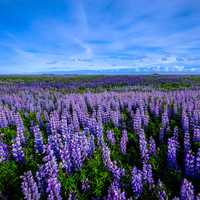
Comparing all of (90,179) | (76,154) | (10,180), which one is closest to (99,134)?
(76,154)

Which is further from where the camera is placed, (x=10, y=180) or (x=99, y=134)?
(x=99, y=134)

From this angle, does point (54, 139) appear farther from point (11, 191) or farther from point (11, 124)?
point (11, 124)

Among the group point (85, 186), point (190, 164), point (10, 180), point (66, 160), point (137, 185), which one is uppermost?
point (66, 160)

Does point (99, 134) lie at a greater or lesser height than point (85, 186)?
greater

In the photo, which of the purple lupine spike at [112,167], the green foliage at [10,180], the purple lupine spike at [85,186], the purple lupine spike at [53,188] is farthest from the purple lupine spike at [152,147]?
the green foliage at [10,180]

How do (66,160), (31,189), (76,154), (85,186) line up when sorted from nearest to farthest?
1. (31,189)
2. (85,186)
3. (66,160)
4. (76,154)

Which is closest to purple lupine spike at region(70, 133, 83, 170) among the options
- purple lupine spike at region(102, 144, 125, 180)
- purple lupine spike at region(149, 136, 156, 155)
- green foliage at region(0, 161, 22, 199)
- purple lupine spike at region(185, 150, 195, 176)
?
purple lupine spike at region(102, 144, 125, 180)

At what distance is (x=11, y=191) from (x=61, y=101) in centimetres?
1077

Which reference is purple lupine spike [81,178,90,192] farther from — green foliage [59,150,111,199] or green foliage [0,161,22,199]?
green foliage [0,161,22,199]

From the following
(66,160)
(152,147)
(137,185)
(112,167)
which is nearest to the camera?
(137,185)

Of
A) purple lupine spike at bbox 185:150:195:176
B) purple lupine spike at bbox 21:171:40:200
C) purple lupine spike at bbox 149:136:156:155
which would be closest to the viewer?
purple lupine spike at bbox 21:171:40:200

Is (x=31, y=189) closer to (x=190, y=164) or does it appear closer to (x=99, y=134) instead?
(x=190, y=164)

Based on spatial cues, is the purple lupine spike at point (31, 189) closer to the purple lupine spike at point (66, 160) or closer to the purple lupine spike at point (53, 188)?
the purple lupine spike at point (53, 188)

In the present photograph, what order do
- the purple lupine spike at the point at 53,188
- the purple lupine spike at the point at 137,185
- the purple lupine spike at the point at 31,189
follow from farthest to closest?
the purple lupine spike at the point at 137,185 < the purple lupine spike at the point at 53,188 < the purple lupine spike at the point at 31,189
